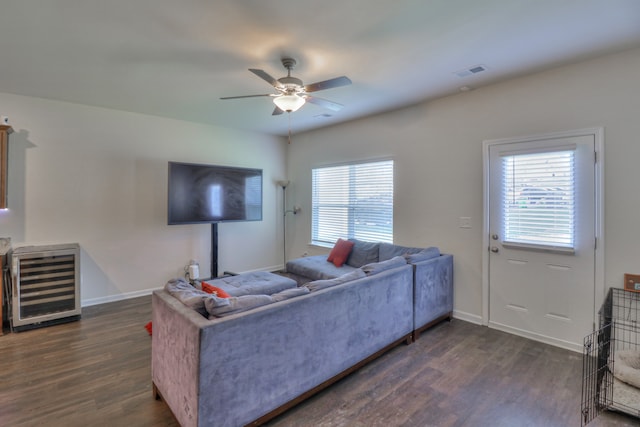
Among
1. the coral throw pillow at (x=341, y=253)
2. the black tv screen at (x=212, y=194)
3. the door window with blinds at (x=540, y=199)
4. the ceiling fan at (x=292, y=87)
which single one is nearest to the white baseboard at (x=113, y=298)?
the black tv screen at (x=212, y=194)

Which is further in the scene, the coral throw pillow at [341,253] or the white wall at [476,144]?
the coral throw pillow at [341,253]

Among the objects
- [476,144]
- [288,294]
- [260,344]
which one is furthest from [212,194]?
[476,144]

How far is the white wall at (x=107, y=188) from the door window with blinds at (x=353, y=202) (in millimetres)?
1614

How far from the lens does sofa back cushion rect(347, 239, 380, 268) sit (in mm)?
4371

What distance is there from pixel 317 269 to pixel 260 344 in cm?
242

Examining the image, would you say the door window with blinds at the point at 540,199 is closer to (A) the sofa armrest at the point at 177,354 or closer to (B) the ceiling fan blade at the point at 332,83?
(B) the ceiling fan blade at the point at 332,83

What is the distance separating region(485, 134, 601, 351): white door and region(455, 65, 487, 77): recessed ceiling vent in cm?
86

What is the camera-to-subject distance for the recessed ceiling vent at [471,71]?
2.98 meters

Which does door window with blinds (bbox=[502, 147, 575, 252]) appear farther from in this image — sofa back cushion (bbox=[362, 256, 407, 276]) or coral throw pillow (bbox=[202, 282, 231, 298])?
coral throw pillow (bbox=[202, 282, 231, 298])

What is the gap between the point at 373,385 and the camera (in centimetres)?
240

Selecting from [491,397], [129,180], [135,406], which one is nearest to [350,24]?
[491,397]

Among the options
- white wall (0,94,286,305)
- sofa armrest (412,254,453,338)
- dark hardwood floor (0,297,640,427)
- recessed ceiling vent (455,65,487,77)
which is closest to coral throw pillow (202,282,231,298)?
dark hardwood floor (0,297,640,427)

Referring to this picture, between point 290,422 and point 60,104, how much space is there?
462 cm

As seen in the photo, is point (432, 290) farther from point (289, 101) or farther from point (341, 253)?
point (289, 101)
